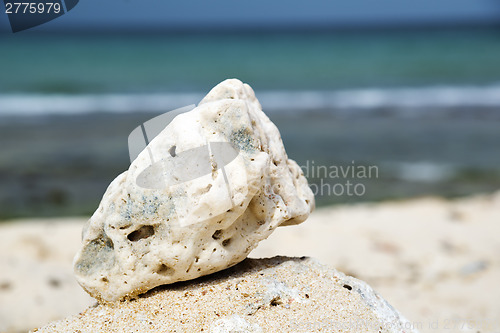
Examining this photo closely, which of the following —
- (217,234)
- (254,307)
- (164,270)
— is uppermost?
(217,234)

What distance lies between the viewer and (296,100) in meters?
15.4

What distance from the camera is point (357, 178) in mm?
8352

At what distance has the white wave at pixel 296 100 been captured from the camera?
1434 cm

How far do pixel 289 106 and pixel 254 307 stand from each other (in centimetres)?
1222

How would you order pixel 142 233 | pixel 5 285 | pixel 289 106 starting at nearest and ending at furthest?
pixel 142 233 → pixel 5 285 → pixel 289 106

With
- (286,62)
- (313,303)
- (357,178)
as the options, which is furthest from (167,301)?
(286,62)

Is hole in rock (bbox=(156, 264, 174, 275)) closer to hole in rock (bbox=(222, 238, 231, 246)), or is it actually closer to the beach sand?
hole in rock (bbox=(222, 238, 231, 246))

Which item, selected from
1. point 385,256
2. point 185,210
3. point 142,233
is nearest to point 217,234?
point 185,210

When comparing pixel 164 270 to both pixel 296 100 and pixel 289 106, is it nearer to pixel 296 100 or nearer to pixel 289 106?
pixel 289 106

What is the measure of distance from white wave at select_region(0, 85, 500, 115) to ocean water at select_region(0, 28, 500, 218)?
0.05 meters

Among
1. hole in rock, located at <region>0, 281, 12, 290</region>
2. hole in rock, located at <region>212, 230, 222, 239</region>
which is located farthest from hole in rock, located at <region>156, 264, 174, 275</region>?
hole in rock, located at <region>0, 281, 12, 290</region>

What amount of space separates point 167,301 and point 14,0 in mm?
8906

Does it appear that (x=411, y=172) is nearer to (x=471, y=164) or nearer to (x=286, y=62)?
(x=471, y=164)

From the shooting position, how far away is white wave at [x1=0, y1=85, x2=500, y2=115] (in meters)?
14.3
